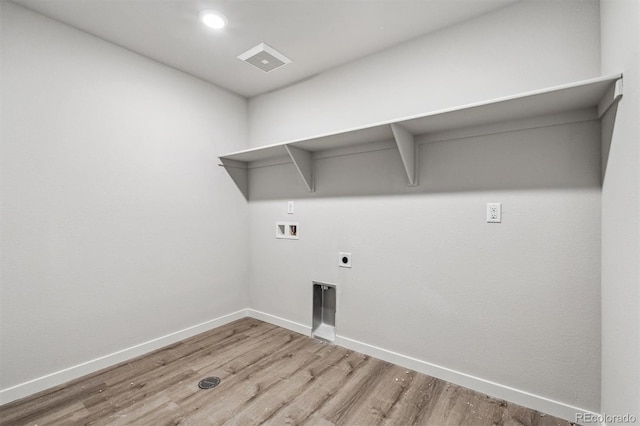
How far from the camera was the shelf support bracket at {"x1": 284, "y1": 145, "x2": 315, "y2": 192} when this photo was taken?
2501 mm

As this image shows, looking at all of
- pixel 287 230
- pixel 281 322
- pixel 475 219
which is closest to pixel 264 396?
pixel 281 322

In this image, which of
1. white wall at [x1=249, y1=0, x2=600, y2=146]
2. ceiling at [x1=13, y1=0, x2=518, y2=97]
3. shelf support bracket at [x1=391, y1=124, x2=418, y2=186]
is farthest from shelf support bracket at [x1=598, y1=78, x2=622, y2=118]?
shelf support bracket at [x1=391, y1=124, x2=418, y2=186]

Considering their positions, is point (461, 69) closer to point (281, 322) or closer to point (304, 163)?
point (304, 163)

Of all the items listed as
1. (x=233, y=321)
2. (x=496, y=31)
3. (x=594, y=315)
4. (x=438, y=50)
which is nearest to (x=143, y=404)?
(x=233, y=321)

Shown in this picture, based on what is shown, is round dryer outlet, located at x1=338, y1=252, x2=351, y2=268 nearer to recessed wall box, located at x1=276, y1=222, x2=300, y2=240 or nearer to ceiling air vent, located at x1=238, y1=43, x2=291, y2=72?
recessed wall box, located at x1=276, y1=222, x2=300, y2=240

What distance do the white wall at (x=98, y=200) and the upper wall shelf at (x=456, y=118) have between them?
656 millimetres

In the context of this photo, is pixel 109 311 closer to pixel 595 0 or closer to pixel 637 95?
pixel 637 95

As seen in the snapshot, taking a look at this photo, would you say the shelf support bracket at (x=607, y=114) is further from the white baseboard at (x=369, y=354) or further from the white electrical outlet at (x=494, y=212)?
the white baseboard at (x=369, y=354)

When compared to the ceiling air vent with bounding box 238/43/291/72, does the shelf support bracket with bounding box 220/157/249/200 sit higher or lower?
lower

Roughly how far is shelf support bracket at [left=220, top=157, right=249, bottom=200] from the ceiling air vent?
1003mm

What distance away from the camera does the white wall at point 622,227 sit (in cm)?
106

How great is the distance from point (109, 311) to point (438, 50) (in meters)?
3.05

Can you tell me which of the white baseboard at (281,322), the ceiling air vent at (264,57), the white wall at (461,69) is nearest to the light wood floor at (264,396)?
the white baseboard at (281,322)

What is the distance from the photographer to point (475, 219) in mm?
1878
